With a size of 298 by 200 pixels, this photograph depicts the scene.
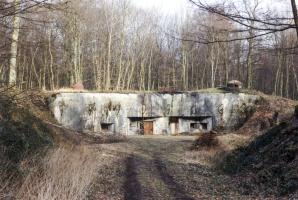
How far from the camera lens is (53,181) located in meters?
7.82

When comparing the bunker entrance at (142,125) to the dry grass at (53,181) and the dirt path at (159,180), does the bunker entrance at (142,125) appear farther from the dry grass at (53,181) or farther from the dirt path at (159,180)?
the dry grass at (53,181)

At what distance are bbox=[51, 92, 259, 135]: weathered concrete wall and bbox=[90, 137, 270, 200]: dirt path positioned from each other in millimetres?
14698

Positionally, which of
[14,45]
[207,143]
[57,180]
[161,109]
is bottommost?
[207,143]

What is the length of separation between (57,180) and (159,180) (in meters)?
3.66

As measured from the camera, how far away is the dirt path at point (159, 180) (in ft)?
31.8

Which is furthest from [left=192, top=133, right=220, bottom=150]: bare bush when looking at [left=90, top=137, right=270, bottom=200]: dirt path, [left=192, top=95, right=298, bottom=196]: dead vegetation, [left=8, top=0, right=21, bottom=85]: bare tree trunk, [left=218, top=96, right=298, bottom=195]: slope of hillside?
[left=8, top=0, right=21, bottom=85]: bare tree trunk

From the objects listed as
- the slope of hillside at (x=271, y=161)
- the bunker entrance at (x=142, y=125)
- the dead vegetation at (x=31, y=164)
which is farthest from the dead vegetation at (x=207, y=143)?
the bunker entrance at (x=142, y=125)

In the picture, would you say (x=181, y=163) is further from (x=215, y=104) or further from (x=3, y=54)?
(x=215, y=104)

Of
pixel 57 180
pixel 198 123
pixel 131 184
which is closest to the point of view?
pixel 57 180

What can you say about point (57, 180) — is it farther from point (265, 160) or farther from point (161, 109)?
point (161, 109)

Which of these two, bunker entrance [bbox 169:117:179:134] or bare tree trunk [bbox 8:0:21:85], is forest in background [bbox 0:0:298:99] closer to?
bunker entrance [bbox 169:117:179:134]

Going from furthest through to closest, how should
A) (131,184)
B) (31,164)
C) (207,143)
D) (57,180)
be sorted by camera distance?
(207,143)
(131,184)
(31,164)
(57,180)

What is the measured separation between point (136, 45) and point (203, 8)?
122 ft

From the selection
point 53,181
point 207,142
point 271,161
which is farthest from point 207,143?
point 53,181
